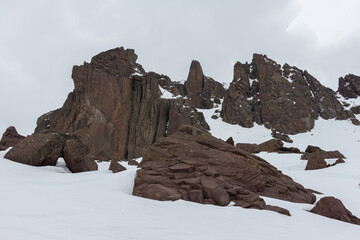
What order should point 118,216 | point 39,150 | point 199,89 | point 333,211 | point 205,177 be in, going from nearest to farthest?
point 118,216
point 333,211
point 205,177
point 39,150
point 199,89

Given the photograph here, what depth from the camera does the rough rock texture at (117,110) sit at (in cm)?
4872

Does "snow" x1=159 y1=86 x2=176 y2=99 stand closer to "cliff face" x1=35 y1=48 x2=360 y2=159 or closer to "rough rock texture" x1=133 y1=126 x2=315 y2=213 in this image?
"cliff face" x1=35 y1=48 x2=360 y2=159

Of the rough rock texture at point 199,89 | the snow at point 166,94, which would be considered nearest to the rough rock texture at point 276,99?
the rough rock texture at point 199,89

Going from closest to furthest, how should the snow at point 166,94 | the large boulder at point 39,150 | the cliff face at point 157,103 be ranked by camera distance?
1. the large boulder at point 39,150
2. the cliff face at point 157,103
3. the snow at point 166,94

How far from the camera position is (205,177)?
28.2ft

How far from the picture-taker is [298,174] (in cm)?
1574

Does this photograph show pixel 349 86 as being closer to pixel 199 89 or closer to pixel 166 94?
pixel 199 89

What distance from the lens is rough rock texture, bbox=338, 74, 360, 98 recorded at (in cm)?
7743

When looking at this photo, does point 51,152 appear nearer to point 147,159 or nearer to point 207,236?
point 147,159

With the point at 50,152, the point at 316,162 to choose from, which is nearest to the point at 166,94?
the point at 316,162

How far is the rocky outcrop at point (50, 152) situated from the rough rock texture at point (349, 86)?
309 feet

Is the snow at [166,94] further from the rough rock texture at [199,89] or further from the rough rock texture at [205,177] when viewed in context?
the rough rock texture at [205,177]

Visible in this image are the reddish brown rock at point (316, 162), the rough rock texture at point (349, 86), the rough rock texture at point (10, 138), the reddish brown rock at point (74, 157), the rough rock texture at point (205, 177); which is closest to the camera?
the rough rock texture at point (205, 177)

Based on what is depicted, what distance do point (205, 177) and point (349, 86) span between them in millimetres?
94228
